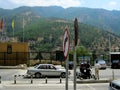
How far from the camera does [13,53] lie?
6166cm

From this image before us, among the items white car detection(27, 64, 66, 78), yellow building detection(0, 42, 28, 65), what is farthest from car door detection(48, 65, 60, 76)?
yellow building detection(0, 42, 28, 65)

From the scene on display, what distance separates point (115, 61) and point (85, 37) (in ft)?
337

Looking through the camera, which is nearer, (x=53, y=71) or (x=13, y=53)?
(x=53, y=71)

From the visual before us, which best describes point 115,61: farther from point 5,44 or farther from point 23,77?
point 23,77

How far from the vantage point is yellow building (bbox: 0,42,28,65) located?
202 feet

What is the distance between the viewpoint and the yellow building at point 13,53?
61.6m

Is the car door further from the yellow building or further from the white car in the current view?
the yellow building

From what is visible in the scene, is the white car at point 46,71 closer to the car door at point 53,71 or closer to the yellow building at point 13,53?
the car door at point 53,71

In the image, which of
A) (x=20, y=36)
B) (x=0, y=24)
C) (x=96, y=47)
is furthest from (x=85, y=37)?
(x=0, y=24)

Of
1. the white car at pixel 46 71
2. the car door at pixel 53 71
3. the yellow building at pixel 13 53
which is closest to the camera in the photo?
the white car at pixel 46 71

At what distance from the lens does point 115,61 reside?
58281 mm

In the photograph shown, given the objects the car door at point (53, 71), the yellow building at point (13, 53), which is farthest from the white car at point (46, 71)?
Result: the yellow building at point (13, 53)

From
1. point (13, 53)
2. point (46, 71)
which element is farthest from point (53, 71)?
point (13, 53)

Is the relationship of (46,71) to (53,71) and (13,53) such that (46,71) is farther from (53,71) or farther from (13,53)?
(13,53)
